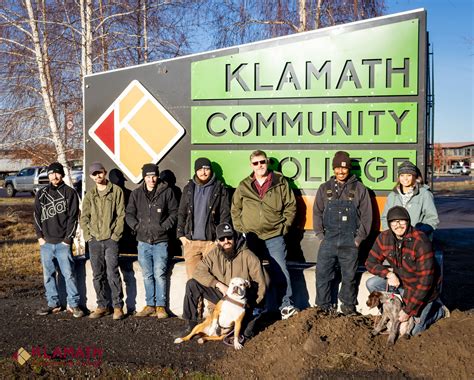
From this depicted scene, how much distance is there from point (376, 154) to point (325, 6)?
739 cm

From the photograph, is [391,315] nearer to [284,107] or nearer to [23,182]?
[284,107]

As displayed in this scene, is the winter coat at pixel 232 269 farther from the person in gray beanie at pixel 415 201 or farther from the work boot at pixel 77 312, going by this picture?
the work boot at pixel 77 312

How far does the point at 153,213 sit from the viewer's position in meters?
7.14

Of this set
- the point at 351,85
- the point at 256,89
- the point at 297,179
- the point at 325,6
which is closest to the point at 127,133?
the point at 256,89

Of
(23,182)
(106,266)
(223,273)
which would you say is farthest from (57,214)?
(23,182)

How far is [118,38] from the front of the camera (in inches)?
457

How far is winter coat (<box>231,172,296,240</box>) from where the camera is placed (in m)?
6.77

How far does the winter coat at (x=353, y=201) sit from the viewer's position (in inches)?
257

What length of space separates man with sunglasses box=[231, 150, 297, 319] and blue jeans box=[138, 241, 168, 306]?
101cm

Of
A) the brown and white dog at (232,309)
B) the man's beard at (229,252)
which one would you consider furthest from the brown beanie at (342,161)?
the brown and white dog at (232,309)

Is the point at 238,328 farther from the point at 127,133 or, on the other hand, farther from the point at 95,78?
the point at 95,78

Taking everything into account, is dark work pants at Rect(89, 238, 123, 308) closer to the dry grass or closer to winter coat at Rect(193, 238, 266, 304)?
winter coat at Rect(193, 238, 266, 304)

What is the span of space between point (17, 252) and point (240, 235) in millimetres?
7764

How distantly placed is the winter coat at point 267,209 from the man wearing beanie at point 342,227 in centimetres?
35
